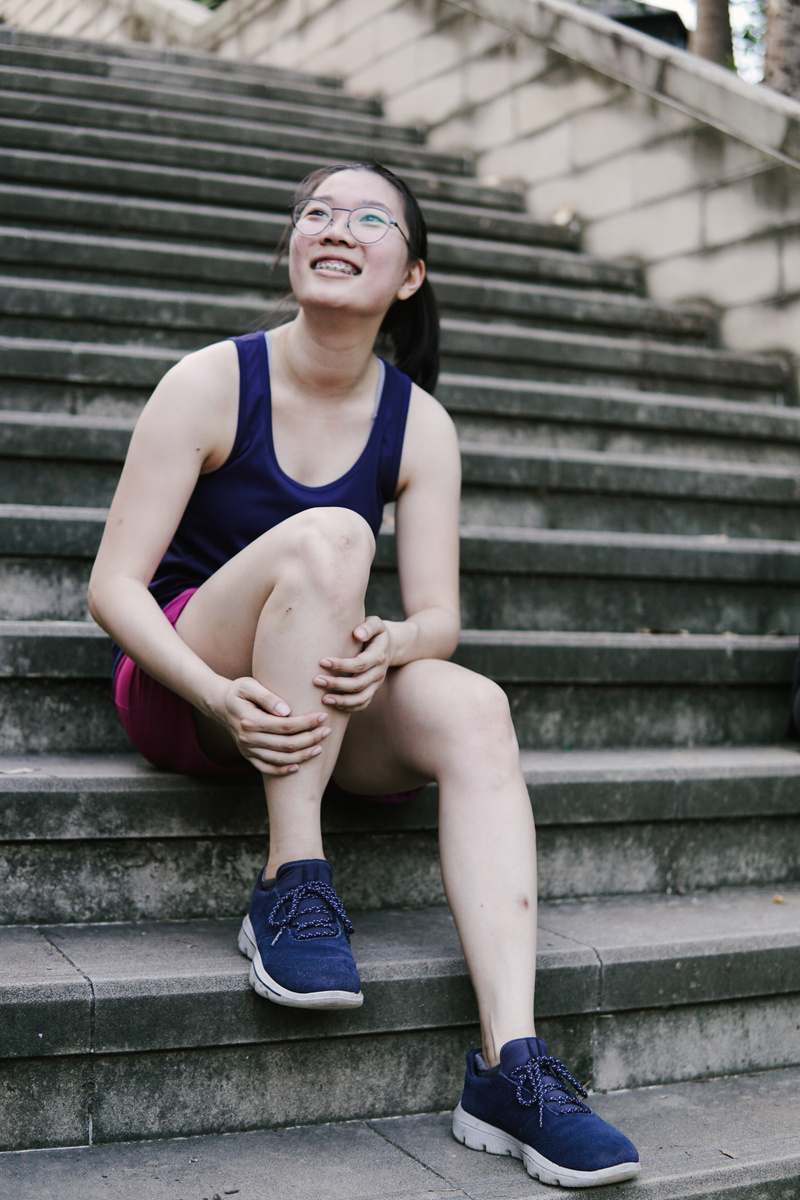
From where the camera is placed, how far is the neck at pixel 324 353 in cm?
225

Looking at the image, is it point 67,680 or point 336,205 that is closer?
point 336,205

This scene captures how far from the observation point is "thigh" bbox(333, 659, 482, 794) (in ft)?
6.50

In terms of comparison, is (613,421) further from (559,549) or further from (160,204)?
(160,204)

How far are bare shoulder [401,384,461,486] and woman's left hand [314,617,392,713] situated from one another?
502 millimetres

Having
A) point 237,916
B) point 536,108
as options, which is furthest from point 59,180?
point 237,916

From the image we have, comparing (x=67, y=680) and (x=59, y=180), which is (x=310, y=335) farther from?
(x=59, y=180)

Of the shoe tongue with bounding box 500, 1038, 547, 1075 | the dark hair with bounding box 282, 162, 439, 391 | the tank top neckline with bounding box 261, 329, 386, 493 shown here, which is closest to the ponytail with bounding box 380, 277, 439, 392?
the dark hair with bounding box 282, 162, 439, 391

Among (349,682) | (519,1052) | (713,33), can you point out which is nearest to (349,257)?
(349,682)

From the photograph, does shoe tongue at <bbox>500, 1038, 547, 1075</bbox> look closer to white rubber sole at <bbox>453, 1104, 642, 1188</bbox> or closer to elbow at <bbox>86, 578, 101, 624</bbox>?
white rubber sole at <bbox>453, 1104, 642, 1188</bbox>

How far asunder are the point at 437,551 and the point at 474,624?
2.58ft

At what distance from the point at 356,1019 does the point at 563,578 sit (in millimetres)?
1529

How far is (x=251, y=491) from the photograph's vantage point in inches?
88.0

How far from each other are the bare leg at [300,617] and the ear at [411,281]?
63 cm

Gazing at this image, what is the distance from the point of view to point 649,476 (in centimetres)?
360
